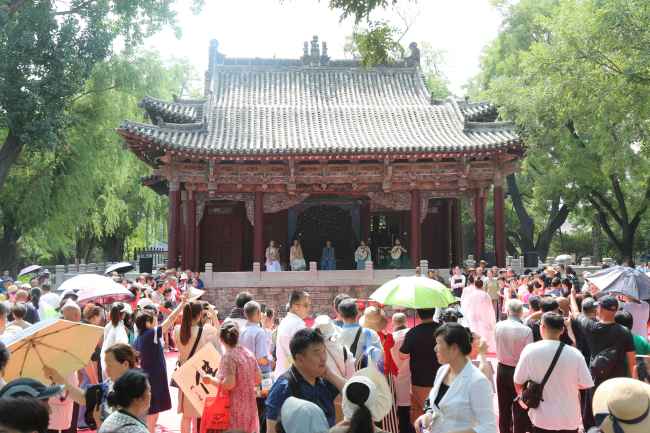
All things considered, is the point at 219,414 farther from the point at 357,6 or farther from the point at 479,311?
the point at 479,311

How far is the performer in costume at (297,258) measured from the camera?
19578mm

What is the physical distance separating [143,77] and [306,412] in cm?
2429

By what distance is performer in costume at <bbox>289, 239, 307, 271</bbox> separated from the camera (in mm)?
19578

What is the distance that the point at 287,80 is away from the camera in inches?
976

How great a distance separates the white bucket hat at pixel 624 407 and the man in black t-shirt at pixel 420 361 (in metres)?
2.68

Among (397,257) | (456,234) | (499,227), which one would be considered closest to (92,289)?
(397,257)

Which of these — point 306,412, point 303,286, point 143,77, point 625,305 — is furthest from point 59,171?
point 306,412

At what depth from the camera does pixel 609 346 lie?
5.71m

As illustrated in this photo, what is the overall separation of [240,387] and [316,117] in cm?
1706

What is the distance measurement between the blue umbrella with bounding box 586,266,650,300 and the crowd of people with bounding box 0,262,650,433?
0.62 feet

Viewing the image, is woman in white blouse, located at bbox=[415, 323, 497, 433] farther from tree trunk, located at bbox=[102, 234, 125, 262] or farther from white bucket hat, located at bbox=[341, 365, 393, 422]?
tree trunk, located at bbox=[102, 234, 125, 262]

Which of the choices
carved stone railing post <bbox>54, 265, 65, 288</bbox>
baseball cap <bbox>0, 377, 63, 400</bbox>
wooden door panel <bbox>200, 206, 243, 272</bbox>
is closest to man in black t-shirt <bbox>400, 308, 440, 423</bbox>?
baseball cap <bbox>0, 377, 63, 400</bbox>

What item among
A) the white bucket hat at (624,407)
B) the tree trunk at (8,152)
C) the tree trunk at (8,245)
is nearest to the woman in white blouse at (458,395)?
the white bucket hat at (624,407)

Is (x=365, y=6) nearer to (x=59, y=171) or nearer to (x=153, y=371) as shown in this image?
(x=153, y=371)
